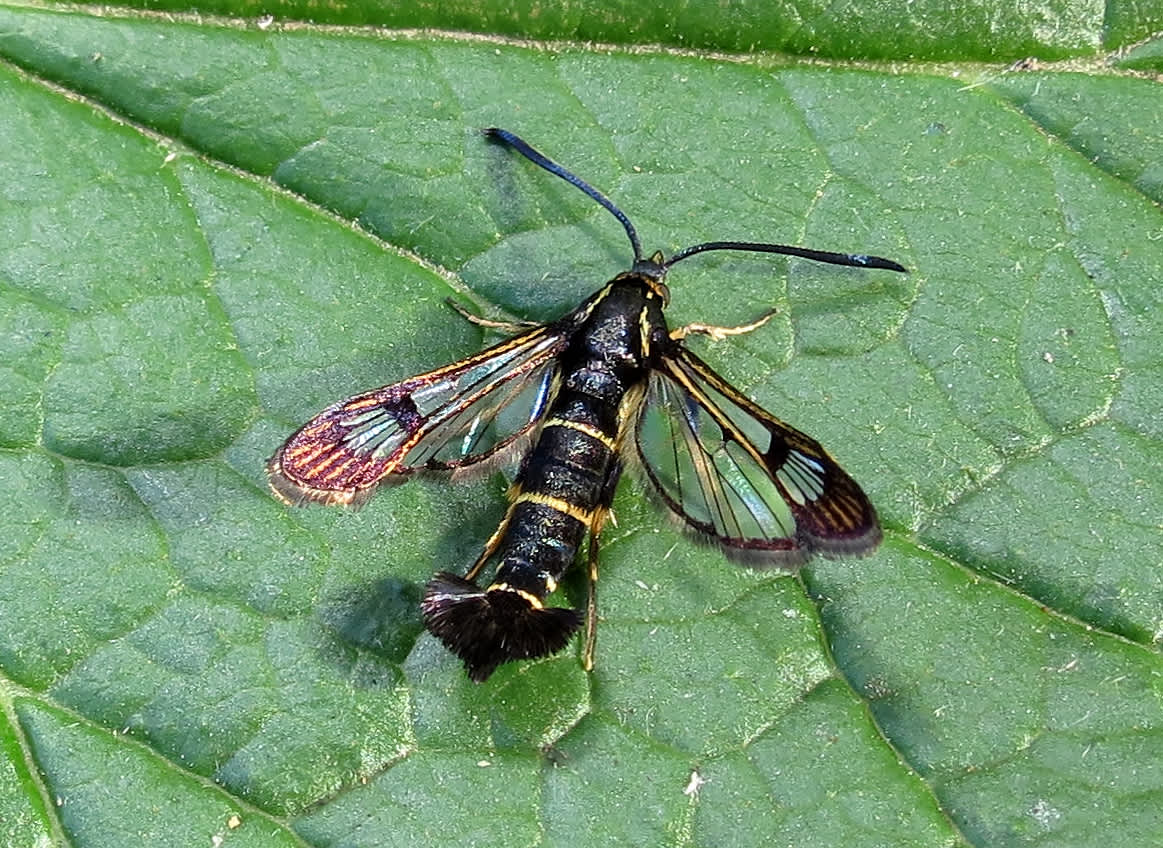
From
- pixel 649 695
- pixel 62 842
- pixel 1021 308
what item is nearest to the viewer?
pixel 62 842

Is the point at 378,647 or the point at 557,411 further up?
the point at 557,411

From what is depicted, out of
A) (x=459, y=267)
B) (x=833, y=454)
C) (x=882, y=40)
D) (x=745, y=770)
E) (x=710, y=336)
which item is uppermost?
(x=882, y=40)

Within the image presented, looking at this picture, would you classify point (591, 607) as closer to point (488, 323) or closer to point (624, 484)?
point (624, 484)

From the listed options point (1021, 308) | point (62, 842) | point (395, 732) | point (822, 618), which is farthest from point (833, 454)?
point (62, 842)

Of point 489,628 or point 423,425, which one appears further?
point 423,425

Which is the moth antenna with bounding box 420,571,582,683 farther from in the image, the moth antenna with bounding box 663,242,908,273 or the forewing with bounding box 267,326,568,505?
the moth antenna with bounding box 663,242,908,273

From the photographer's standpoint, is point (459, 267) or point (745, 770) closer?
point (745, 770)

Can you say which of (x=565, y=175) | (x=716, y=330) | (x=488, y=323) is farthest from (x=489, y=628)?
(x=565, y=175)

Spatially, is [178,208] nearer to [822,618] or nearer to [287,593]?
[287,593]
